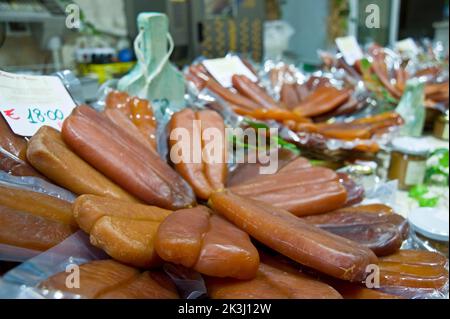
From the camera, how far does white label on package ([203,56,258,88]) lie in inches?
69.9

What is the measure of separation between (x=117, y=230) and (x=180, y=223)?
3.8 inches

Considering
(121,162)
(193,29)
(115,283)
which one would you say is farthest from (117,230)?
(193,29)

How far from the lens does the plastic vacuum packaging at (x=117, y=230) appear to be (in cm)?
54

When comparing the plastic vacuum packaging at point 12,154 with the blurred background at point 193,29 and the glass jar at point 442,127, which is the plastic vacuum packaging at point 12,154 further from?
the glass jar at point 442,127

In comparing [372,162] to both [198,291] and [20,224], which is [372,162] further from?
[20,224]

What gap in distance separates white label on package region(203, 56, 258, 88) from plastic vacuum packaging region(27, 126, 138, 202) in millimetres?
1148

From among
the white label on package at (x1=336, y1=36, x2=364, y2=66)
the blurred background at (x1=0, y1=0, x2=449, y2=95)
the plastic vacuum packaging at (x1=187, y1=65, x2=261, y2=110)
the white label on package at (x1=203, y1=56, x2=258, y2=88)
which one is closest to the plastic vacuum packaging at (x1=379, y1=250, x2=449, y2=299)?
the plastic vacuum packaging at (x1=187, y1=65, x2=261, y2=110)

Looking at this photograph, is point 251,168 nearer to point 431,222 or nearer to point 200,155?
point 200,155

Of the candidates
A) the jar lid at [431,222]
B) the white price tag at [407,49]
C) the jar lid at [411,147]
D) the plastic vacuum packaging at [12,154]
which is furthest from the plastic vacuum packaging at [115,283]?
the white price tag at [407,49]

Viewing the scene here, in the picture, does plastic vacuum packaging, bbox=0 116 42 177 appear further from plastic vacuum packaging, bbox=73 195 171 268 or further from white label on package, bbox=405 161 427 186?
white label on package, bbox=405 161 427 186

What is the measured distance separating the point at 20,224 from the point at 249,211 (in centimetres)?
37

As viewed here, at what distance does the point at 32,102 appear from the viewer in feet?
2.77

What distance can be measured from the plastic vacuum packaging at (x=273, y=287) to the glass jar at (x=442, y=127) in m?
1.62

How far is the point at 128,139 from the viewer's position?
79cm
